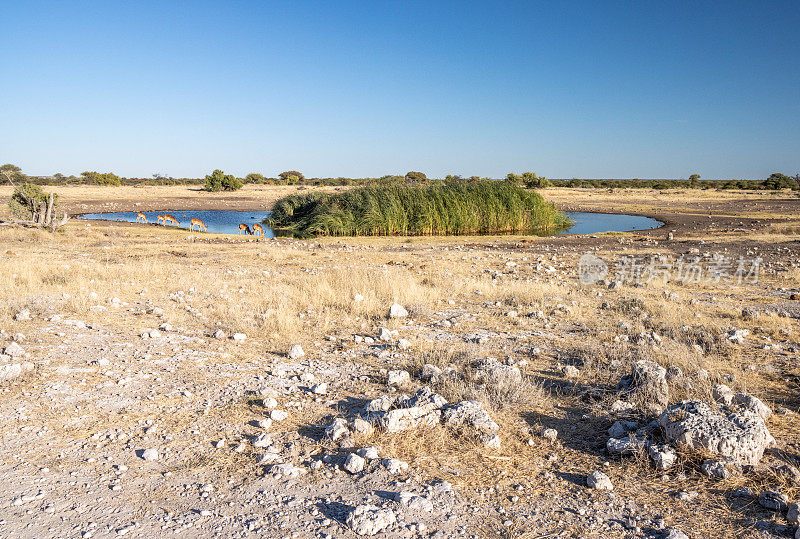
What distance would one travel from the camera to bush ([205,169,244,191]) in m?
60.7

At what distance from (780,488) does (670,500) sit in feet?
2.20

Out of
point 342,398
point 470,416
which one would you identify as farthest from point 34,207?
point 470,416

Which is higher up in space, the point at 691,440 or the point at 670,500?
the point at 691,440

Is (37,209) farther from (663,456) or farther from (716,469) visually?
(716,469)

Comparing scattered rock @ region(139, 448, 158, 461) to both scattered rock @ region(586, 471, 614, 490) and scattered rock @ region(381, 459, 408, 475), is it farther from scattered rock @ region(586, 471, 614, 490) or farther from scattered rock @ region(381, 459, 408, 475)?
scattered rock @ region(586, 471, 614, 490)

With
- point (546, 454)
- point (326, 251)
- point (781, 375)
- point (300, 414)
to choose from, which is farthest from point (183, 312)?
point (326, 251)

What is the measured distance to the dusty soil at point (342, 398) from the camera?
2857 mm

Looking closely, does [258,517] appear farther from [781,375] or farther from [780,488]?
[781,375]

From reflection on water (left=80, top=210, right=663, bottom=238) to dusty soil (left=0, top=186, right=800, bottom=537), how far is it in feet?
62.2

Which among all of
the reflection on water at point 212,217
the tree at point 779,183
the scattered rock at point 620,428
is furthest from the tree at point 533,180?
the scattered rock at point 620,428

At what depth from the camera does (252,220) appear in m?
34.2

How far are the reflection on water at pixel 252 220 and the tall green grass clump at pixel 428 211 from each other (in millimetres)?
2403

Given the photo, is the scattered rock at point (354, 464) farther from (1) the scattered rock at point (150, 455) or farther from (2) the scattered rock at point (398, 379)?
(2) the scattered rock at point (398, 379)

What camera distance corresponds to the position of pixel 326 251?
54.3 feet
